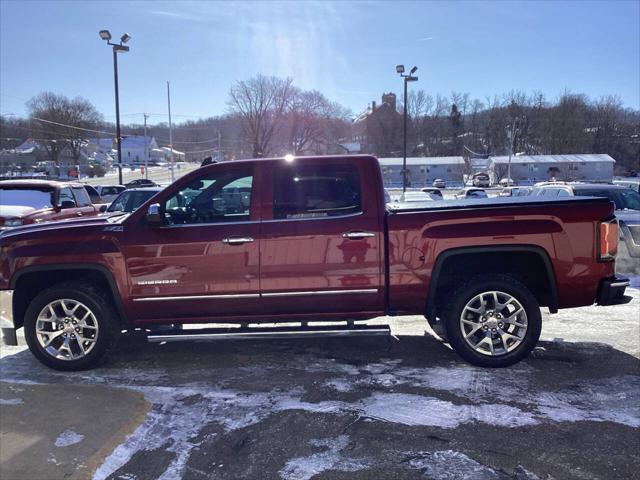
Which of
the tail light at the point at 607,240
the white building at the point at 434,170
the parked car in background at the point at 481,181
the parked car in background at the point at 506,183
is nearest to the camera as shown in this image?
the tail light at the point at 607,240

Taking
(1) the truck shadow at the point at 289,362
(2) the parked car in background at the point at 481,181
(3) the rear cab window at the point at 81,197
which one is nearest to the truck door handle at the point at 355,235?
(1) the truck shadow at the point at 289,362

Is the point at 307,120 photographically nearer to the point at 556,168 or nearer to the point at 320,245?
the point at 556,168

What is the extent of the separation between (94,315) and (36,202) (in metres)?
6.72

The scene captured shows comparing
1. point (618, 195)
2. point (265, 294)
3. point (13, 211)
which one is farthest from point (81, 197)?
point (618, 195)

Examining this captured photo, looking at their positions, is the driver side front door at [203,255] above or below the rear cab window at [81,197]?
below

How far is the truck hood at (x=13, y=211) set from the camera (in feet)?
29.1

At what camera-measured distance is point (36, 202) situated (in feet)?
32.4

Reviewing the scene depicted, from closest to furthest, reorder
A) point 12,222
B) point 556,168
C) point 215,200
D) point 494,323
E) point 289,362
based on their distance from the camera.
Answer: point 494,323, point 215,200, point 289,362, point 12,222, point 556,168

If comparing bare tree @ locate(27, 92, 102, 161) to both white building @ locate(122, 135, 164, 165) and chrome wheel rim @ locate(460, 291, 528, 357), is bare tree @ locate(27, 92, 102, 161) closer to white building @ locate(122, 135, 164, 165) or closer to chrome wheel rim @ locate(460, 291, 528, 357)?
white building @ locate(122, 135, 164, 165)

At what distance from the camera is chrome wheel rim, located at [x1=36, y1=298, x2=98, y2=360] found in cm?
450

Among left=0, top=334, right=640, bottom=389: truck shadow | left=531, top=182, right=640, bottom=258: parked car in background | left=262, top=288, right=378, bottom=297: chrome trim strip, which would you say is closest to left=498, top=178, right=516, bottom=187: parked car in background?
left=531, top=182, right=640, bottom=258: parked car in background

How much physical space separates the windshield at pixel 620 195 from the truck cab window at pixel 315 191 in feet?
29.4

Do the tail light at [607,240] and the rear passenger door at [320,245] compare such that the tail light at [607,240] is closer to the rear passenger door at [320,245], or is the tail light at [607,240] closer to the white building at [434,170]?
the rear passenger door at [320,245]

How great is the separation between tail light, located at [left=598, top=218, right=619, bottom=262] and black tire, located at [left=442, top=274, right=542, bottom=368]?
714 mm
